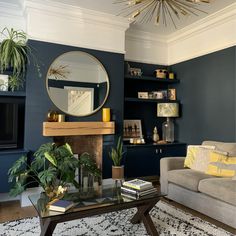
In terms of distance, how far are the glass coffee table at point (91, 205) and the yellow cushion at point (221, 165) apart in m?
1.15

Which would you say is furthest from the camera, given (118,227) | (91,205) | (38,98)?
(38,98)

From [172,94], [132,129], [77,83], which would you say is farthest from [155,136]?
[77,83]

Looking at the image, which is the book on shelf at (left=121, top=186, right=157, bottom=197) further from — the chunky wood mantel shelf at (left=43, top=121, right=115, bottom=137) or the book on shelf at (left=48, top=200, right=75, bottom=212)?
the chunky wood mantel shelf at (left=43, top=121, right=115, bottom=137)

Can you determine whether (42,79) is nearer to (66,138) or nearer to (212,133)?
(66,138)

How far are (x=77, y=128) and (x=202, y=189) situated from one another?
1.95 meters

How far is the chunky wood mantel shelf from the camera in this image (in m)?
3.47

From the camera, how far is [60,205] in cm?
196

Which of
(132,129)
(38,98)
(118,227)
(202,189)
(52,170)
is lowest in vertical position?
(118,227)

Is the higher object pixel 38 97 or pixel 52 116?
pixel 38 97

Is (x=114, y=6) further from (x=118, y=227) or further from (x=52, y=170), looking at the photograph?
(x=118, y=227)

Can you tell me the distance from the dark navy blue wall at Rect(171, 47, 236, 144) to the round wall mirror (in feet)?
5.57

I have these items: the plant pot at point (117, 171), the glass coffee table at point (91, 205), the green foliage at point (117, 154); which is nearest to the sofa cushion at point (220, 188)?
the glass coffee table at point (91, 205)

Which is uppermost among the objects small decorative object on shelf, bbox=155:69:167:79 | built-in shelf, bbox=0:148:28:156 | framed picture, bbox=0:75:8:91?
small decorative object on shelf, bbox=155:69:167:79

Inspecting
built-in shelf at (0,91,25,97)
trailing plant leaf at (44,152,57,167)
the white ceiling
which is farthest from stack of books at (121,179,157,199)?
the white ceiling
